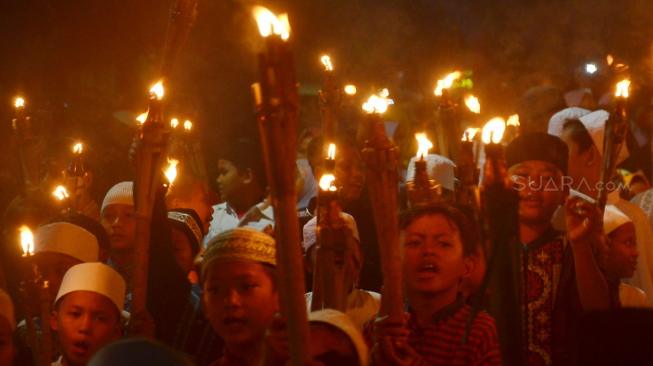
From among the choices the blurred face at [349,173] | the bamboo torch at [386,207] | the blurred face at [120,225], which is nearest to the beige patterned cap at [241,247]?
the bamboo torch at [386,207]

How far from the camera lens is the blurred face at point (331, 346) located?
3785 millimetres

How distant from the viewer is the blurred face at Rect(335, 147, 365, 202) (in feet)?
21.9

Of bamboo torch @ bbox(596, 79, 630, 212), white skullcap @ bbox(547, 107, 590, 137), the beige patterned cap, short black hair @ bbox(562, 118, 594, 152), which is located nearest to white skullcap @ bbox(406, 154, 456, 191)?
short black hair @ bbox(562, 118, 594, 152)

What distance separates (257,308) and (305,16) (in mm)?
9756

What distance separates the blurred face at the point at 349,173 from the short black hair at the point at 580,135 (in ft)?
4.58

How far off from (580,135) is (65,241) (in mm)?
3231

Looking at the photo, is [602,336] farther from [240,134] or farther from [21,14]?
[240,134]

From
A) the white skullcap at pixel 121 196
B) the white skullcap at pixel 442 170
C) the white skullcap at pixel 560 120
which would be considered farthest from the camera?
the white skullcap at pixel 560 120

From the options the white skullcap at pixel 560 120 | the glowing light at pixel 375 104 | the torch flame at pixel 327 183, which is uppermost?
the white skullcap at pixel 560 120

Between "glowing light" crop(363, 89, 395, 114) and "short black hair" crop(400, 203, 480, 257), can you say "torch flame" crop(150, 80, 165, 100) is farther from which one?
"short black hair" crop(400, 203, 480, 257)

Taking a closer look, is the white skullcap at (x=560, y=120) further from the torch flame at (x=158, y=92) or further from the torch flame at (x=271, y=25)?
the torch flame at (x=271, y=25)

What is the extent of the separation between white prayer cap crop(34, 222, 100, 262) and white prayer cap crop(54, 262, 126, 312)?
2.64 feet

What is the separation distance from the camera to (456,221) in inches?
173

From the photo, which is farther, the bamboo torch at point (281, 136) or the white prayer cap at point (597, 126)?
the white prayer cap at point (597, 126)
